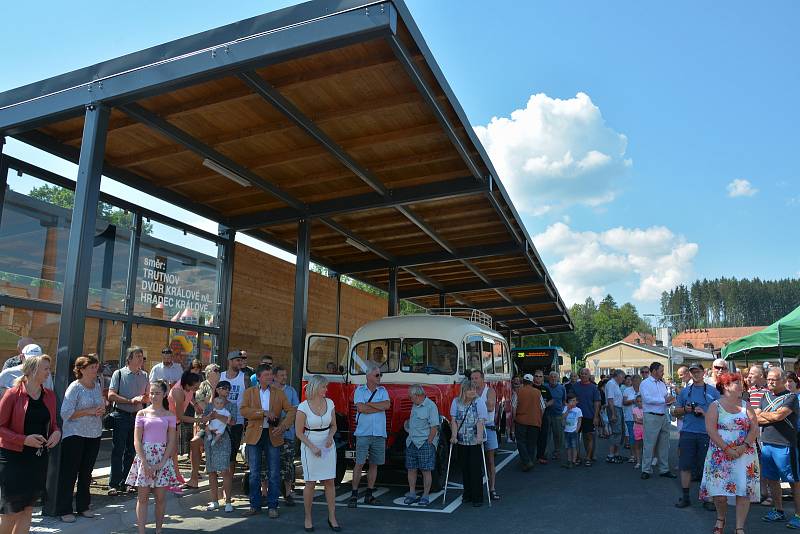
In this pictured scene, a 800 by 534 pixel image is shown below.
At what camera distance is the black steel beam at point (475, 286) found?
20656 millimetres

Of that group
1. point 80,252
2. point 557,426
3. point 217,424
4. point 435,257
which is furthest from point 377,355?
point 435,257

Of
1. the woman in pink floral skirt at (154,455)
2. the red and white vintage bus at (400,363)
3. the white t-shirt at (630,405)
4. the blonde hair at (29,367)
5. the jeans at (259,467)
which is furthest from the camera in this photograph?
the white t-shirt at (630,405)

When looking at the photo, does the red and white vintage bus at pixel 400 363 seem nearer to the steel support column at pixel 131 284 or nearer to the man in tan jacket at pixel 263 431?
the man in tan jacket at pixel 263 431

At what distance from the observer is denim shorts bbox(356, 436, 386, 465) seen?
823 centimetres

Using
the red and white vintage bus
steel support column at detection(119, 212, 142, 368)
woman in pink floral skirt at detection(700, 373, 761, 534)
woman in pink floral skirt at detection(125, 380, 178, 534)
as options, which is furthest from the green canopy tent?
steel support column at detection(119, 212, 142, 368)

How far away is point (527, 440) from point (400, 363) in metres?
3.27

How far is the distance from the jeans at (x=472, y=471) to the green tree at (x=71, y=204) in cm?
661

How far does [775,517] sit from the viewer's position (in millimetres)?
7492

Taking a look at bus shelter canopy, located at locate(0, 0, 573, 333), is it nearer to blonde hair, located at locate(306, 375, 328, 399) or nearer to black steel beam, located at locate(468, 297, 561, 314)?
blonde hair, located at locate(306, 375, 328, 399)

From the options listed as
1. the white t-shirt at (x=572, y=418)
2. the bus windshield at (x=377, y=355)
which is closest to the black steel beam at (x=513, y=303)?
the white t-shirt at (x=572, y=418)

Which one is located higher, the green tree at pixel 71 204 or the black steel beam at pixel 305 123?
the black steel beam at pixel 305 123

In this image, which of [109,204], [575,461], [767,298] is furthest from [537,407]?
[767,298]

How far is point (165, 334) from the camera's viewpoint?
11.9 metres

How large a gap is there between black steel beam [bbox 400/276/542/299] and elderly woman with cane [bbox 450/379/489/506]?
41.6 ft
